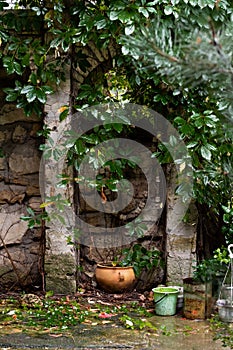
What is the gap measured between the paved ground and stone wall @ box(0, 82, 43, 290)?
41.0 inches

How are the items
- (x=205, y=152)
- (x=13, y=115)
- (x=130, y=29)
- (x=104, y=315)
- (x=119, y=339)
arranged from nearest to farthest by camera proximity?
(x=119, y=339) < (x=130, y=29) < (x=205, y=152) < (x=104, y=315) < (x=13, y=115)

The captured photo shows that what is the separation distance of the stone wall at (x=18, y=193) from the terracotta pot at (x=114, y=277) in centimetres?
48

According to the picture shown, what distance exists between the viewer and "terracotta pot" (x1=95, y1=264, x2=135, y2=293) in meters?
Result: 3.87

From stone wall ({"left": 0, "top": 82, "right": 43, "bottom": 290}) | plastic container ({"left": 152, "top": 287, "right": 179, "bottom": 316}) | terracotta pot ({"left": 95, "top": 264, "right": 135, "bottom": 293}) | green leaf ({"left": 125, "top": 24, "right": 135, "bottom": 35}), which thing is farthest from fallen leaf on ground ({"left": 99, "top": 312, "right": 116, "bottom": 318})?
green leaf ({"left": 125, "top": 24, "right": 135, "bottom": 35})

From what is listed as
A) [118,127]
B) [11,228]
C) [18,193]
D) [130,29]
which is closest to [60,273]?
[11,228]

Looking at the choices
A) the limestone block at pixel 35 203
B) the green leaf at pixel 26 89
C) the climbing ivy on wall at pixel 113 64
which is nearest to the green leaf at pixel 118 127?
the climbing ivy on wall at pixel 113 64

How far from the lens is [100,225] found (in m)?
4.18

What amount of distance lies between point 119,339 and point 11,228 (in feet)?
4.79

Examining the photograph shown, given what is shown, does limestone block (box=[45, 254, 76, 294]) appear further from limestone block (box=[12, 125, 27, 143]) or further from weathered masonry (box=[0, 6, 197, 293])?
limestone block (box=[12, 125, 27, 143])

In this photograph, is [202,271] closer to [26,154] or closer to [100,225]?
[100,225]

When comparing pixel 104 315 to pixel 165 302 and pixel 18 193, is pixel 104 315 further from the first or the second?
pixel 18 193

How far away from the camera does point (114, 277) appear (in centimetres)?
387

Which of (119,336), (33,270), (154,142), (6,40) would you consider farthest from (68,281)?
(6,40)

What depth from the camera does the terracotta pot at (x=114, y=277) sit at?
3.87 m
